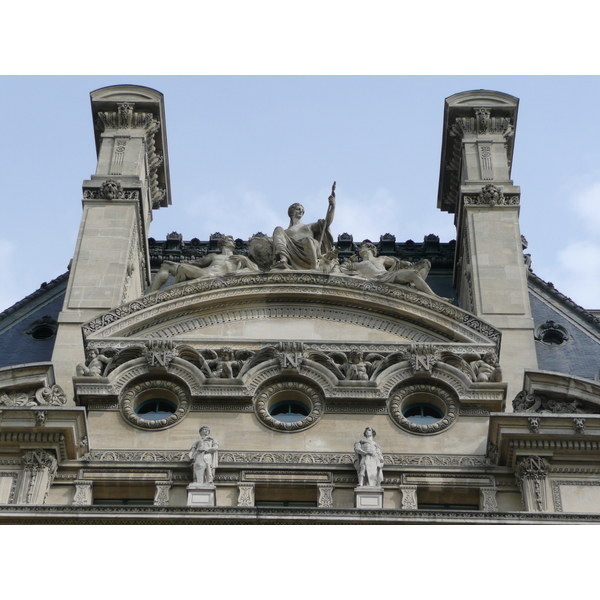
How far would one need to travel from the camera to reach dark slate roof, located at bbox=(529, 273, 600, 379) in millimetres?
33250

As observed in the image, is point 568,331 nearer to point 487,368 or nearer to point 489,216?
point 489,216

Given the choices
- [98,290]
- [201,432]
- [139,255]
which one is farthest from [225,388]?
[139,255]

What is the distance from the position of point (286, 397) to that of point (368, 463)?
9.37 feet

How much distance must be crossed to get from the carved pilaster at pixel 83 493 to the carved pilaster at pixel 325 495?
375 centimetres

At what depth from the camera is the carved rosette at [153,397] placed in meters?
29.4

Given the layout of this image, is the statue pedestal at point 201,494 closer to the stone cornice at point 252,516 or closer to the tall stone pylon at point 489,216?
the stone cornice at point 252,516

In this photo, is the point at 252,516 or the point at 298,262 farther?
the point at 298,262

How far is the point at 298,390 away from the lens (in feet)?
98.2

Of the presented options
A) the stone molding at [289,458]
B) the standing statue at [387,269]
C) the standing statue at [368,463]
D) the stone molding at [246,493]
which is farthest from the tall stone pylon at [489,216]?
the stone molding at [246,493]

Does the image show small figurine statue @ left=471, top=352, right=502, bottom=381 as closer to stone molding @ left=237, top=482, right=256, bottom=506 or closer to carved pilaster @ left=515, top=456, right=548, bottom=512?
carved pilaster @ left=515, top=456, right=548, bottom=512

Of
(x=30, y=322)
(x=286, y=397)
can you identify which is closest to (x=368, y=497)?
(x=286, y=397)

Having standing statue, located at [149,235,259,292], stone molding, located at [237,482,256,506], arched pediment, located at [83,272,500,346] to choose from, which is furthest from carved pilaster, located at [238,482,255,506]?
standing statue, located at [149,235,259,292]

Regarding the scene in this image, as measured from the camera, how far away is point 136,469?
2845 cm

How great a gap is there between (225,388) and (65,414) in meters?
3.03
